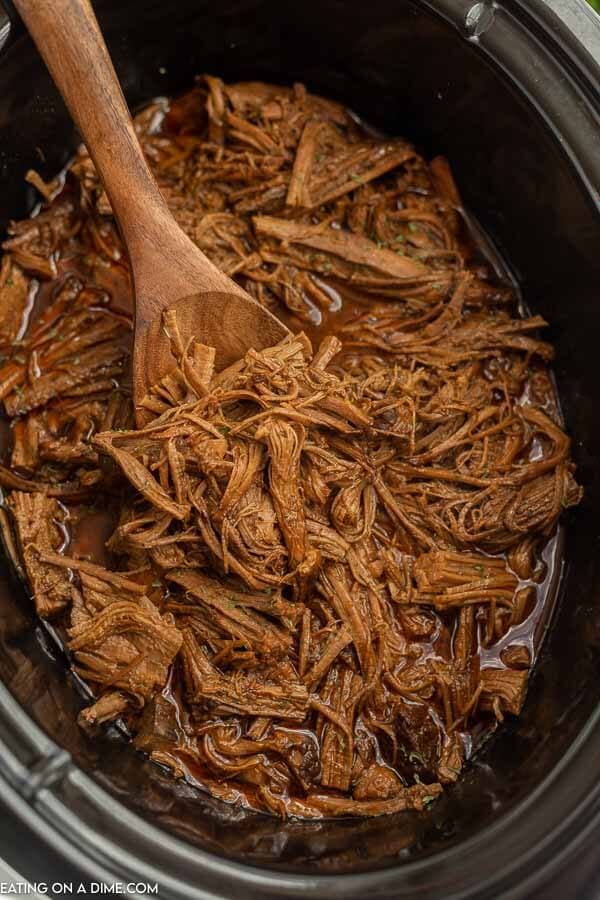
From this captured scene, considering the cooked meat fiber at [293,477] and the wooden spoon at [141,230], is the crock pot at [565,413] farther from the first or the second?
the wooden spoon at [141,230]

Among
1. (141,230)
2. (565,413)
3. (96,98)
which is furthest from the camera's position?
(565,413)

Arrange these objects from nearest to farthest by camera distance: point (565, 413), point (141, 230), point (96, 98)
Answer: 1. point (96, 98)
2. point (141, 230)
3. point (565, 413)

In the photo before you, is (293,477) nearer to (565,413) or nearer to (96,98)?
(565,413)

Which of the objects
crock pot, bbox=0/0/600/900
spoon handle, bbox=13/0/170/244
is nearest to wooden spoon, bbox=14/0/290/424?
spoon handle, bbox=13/0/170/244

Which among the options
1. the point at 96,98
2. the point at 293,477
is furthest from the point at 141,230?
the point at 293,477

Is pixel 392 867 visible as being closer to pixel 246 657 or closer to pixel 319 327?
pixel 246 657

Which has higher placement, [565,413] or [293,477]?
[565,413]

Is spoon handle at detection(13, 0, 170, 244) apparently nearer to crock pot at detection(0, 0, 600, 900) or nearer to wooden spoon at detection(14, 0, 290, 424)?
wooden spoon at detection(14, 0, 290, 424)

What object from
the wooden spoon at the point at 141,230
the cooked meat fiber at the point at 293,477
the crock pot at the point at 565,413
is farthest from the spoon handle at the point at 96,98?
the cooked meat fiber at the point at 293,477
